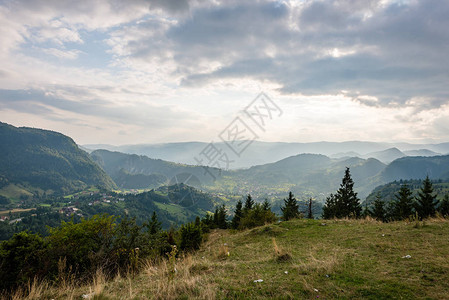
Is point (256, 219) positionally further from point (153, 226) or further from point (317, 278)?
point (153, 226)

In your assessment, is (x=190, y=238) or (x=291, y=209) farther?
(x=291, y=209)

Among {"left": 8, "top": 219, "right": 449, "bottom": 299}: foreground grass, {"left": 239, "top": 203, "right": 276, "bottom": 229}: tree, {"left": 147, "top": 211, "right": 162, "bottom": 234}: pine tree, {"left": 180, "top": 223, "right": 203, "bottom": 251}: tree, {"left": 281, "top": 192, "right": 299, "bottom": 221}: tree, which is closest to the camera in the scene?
{"left": 8, "top": 219, "right": 449, "bottom": 299}: foreground grass

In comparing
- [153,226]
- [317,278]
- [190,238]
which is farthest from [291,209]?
[317,278]

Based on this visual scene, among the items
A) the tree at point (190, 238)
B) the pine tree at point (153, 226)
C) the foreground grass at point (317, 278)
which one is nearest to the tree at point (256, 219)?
the tree at point (190, 238)

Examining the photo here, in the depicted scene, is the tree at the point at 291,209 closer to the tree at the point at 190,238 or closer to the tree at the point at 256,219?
the tree at the point at 256,219

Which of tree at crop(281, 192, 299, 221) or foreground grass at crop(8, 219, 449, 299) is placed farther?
tree at crop(281, 192, 299, 221)

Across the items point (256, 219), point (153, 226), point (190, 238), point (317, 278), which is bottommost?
point (153, 226)

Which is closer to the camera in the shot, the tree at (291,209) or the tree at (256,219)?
the tree at (256,219)

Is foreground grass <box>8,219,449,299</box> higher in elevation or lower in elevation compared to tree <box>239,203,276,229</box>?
higher

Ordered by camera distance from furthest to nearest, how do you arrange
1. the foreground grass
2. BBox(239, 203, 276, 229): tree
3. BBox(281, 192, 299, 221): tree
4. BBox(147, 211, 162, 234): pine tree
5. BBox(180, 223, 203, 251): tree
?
1. BBox(147, 211, 162, 234): pine tree
2. BBox(281, 192, 299, 221): tree
3. BBox(239, 203, 276, 229): tree
4. BBox(180, 223, 203, 251): tree
5. the foreground grass

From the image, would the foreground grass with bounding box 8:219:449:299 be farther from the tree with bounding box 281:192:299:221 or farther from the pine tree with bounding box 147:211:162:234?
the pine tree with bounding box 147:211:162:234

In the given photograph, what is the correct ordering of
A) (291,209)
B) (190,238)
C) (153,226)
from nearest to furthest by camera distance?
(190,238) < (291,209) < (153,226)

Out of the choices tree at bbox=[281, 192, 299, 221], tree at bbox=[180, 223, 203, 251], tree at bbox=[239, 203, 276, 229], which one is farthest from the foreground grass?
tree at bbox=[281, 192, 299, 221]

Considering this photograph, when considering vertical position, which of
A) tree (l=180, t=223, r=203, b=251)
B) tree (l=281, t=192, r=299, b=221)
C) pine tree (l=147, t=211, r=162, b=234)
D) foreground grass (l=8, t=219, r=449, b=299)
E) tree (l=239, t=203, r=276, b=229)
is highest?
foreground grass (l=8, t=219, r=449, b=299)
